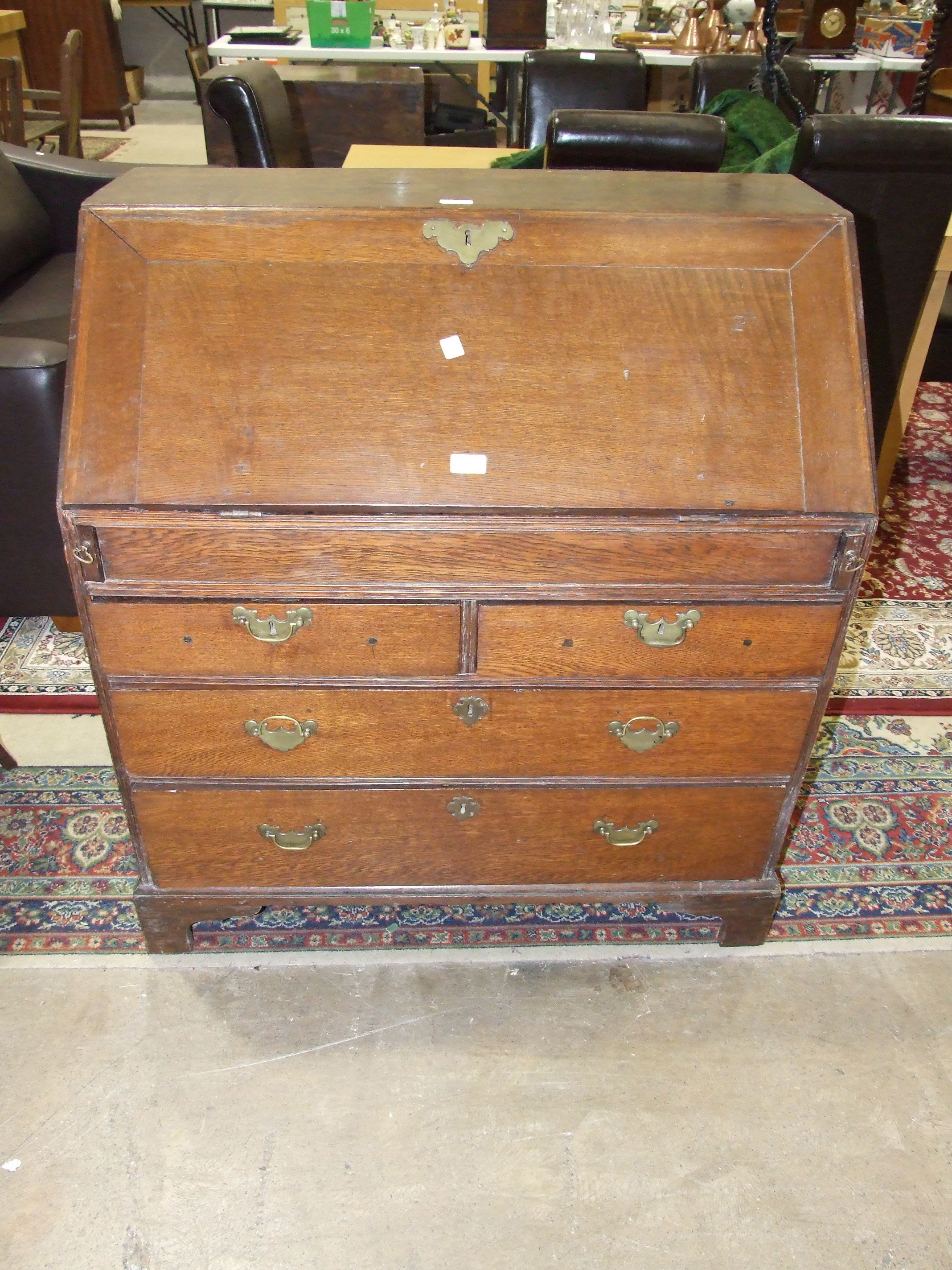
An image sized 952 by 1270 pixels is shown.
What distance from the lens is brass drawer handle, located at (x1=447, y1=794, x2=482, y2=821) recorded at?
1.64m

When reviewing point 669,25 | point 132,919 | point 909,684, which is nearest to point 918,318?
point 909,684

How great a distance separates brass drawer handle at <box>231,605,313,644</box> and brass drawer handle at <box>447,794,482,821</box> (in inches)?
17.2

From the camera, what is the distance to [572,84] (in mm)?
4336

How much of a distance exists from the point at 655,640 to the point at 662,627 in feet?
0.08

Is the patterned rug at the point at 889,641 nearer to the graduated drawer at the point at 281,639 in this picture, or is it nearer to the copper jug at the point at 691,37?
the graduated drawer at the point at 281,639

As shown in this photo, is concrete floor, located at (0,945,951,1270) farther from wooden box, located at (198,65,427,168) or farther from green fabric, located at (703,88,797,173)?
wooden box, located at (198,65,427,168)

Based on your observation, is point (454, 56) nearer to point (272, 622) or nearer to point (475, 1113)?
point (272, 622)

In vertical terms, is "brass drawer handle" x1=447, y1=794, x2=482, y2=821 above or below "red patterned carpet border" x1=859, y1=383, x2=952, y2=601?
above

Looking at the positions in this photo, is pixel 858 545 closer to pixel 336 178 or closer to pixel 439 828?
pixel 439 828

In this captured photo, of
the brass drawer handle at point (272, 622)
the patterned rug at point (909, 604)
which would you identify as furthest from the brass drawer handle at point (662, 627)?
the patterned rug at point (909, 604)

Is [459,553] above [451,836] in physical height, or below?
above

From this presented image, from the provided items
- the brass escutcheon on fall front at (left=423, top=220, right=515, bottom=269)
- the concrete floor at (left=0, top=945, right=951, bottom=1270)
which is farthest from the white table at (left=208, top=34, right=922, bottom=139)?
the concrete floor at (left=0, top=945, right=951, bottom=1270)

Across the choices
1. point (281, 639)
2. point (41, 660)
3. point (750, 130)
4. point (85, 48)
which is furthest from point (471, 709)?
point (85, 48)

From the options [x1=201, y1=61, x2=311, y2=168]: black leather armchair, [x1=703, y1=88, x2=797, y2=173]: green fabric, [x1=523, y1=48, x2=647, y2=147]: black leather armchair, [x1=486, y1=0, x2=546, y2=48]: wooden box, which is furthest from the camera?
[x1=486, y1=0, x2=546, y2=48]: wooden box
